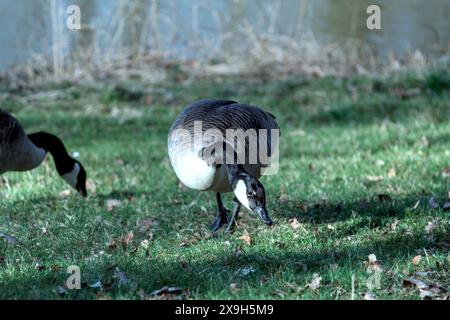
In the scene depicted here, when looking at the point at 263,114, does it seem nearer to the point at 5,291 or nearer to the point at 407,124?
the point at 5,291

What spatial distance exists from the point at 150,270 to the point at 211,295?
Result: 704 mm

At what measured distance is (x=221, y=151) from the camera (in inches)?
212

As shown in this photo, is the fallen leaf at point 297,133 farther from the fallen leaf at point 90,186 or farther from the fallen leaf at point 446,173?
the fallen leaf at point 90,186

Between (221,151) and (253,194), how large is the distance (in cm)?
48

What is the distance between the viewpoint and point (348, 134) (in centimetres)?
1052

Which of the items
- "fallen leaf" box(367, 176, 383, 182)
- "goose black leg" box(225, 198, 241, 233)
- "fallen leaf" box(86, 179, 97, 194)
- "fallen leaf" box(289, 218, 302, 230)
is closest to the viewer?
"fallen leaf" box(289, 218, 302, 230)

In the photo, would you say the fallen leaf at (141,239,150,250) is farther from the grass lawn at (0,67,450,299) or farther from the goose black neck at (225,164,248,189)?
the goose black neck at (225,164,248,189)

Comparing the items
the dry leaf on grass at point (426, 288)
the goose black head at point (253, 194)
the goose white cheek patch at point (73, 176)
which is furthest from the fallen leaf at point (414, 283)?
the goose white cheek patch at point (73, 176)

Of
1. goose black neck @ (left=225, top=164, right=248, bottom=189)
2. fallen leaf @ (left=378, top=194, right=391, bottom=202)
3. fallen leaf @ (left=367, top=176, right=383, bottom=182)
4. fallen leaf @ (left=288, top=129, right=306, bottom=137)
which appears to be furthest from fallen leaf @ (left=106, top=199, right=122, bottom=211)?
fallen leaf @ (left=288, top=129, right=306, bottom=137)

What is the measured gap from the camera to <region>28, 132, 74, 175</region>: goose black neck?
308 inches

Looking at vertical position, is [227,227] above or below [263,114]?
below

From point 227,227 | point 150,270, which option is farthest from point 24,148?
point 150,270

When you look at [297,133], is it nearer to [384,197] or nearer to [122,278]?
[384,197]

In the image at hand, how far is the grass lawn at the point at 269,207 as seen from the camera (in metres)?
4.82
